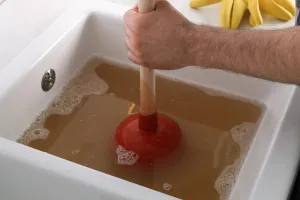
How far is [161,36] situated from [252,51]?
0.44 feet

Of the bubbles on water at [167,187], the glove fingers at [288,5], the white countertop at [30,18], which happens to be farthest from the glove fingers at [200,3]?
the bubbles on water at [167,187]

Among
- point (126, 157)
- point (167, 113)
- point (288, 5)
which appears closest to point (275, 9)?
point (288, 5)

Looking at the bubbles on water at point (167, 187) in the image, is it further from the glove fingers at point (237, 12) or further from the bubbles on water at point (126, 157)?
the glove fingers at point (237, 12)

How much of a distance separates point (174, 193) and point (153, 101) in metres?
0.14

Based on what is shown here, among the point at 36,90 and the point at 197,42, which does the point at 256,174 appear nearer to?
the point at 197,42

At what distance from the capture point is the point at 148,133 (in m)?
0.85

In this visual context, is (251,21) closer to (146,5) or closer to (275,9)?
(275,9)

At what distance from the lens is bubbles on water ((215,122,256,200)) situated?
2.69 ft

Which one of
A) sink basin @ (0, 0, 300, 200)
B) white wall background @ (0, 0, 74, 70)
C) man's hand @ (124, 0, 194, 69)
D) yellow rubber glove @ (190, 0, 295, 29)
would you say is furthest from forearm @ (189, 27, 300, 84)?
white wall background @ (0, 0, 74, 70)

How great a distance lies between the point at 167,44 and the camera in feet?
2.45

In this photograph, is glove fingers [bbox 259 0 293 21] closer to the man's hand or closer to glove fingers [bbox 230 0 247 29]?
glove fingers [bbox 230 0 247 29]

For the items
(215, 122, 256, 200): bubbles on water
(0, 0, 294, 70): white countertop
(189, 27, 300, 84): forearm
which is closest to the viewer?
(189, 27, 300, 84): forearm

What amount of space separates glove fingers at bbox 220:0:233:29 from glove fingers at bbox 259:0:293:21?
6 cm

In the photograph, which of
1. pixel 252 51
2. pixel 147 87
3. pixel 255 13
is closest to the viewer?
pixel 252 51
